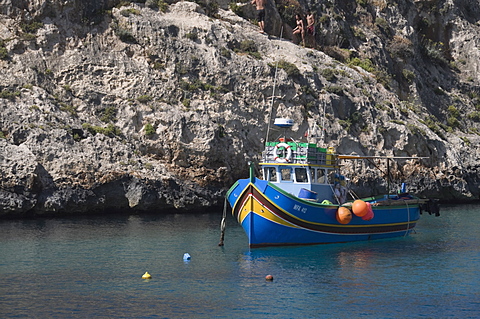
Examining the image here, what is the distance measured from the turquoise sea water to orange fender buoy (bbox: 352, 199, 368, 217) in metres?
2.02

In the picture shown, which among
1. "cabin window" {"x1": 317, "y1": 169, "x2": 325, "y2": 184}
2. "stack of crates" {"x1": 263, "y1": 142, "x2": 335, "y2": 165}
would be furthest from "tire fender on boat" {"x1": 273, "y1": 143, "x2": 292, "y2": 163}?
"cabin window" {"x1": 317, "y1": 169, "x2": 325, "y2": 184}

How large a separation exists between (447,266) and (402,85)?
50556 mm

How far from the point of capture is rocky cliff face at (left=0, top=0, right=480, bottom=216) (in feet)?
165

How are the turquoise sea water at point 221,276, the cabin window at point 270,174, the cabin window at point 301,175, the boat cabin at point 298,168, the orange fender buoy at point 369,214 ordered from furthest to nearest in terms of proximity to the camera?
the cabin window at point 270,174
the cabin window at point 301,175
the boat cabin at point 298,168
the orange fender buoy at point 369,214
the turquoise sea water at point 221,276

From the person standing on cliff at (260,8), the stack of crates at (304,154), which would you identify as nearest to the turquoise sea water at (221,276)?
the stack of crates at (304,154)

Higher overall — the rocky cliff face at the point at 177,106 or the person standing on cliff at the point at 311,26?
the person standing on cliff at the point at 311,26

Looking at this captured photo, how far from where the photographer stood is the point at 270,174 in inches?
1528

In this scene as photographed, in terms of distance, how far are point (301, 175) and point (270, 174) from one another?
1907mm

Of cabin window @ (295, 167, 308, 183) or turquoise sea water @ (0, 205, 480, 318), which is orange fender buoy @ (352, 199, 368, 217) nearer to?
turquoise sea water @ (0, 205, 480, 318)

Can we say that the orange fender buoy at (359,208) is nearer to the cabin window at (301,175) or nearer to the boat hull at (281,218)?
the boat hull at (281,218)

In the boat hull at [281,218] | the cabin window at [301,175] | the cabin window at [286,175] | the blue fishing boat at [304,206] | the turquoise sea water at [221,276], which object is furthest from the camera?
the cabin window at [286,175]

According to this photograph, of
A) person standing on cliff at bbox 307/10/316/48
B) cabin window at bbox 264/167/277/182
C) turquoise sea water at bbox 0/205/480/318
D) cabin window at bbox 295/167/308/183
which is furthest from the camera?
person standing on cliff at bbox 307/10/316/48

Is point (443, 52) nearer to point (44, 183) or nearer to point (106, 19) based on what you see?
point (106, 19)

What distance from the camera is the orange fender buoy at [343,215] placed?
118 ft
